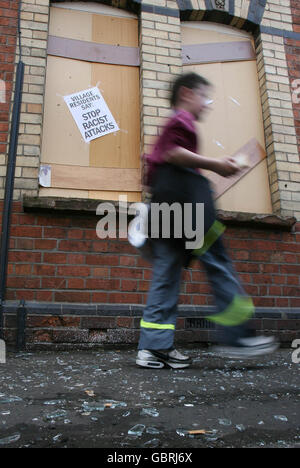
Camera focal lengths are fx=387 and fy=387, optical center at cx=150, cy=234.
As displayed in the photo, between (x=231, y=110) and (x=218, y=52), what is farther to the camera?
(x=218, y=52)

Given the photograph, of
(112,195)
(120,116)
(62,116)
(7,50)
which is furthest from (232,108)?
(7,50)

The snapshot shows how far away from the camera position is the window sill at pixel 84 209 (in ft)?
10.5

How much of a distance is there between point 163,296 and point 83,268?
4.06 feet

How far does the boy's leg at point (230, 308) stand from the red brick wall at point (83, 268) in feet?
4.42

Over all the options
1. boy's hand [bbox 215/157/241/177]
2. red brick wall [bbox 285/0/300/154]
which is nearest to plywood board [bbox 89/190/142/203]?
boy's hand [bbox 215/157/241/177]

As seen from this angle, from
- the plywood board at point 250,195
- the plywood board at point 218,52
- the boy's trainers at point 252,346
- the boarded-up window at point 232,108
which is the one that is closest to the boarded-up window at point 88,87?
the plywood board at point 218,52

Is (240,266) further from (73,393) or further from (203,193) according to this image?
(73,393)

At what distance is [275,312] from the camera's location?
3465mm

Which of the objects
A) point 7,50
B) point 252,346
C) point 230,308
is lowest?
point 252,346

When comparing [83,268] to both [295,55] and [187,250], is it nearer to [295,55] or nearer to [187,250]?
[187,250]

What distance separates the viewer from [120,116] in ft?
12.5

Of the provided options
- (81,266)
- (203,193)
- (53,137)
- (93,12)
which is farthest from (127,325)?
(93,12)

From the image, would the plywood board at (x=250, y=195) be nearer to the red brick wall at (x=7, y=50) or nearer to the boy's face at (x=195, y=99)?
the boy's face at (x=195, y=99)

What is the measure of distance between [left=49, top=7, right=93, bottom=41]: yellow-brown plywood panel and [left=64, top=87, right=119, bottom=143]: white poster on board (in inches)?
23.5
